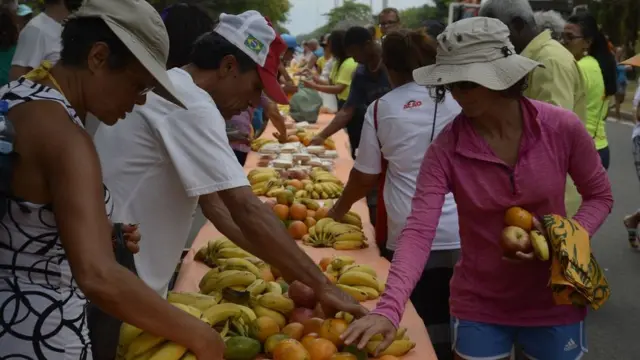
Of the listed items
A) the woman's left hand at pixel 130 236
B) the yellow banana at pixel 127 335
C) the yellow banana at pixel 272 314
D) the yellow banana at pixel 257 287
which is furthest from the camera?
the yellow banana at pixel 257 287

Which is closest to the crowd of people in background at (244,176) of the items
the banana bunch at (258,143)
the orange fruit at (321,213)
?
the orange fruit at (321,213)

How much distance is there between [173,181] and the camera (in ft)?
8.17

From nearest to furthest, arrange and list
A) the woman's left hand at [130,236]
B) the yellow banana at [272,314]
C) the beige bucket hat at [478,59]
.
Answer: the woman's left hand at [130,236] → the beige bucket hat at [478,59] → the yellow banana at [272,314]

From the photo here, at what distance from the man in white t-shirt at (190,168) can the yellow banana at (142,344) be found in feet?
1.47

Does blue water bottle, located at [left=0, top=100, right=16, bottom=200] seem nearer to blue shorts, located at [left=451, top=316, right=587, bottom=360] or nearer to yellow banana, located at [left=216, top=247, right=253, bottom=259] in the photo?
blue shorts, located at [left=451, top=316, right=587, bottom=360]

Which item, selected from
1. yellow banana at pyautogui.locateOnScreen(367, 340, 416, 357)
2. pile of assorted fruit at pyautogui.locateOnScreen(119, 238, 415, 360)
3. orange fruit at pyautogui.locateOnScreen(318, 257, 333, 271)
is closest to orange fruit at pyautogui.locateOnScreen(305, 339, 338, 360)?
pile of assorted fruit at pyautogui.locateOnScreen(119, 238, 415, 360)

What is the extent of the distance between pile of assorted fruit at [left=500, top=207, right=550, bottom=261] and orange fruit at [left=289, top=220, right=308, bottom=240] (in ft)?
5.95

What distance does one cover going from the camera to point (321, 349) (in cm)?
243

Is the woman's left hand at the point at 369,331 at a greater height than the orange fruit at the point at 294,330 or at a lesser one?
greater

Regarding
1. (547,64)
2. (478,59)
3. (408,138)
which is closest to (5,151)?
(478,59)

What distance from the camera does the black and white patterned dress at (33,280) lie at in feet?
5.67

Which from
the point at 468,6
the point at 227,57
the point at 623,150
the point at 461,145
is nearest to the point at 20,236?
the point at 227,57

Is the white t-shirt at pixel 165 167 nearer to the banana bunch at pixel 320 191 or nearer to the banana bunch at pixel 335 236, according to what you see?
the banana bunch at pixel 335 236

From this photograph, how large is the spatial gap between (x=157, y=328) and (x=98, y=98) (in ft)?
1.86
